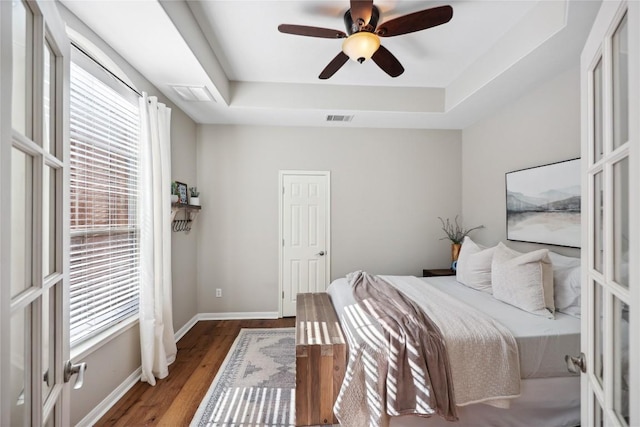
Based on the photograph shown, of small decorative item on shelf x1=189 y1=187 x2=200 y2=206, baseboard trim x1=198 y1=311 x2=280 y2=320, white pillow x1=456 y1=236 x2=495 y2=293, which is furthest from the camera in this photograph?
baseboard trim x1=198 y1=311 x2=280 y2=320

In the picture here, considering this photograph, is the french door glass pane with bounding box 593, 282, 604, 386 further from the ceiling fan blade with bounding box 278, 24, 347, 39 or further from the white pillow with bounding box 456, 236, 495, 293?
the ceiling fan blade with bounding box 278, 24, 347, 39

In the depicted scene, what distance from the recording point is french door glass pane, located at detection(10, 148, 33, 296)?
27.4 inches

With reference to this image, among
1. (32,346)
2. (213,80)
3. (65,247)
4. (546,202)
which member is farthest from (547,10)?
(32,346)

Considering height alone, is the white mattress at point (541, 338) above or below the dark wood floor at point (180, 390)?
above

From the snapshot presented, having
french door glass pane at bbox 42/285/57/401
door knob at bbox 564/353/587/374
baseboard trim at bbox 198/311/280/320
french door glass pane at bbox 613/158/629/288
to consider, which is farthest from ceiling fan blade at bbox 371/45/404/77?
baseboard trim at bbox 198/311/280/320

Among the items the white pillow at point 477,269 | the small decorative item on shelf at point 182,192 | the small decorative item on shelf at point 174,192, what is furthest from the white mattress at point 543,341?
the small decorative item on shelf at point 182,192

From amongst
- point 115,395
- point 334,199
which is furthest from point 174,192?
point 334,199

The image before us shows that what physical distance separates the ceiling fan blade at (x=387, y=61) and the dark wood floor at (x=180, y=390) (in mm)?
3047

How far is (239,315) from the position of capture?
3.87m

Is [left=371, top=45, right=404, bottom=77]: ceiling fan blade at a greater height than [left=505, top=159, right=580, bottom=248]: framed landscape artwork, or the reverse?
[left=371, top=45, right=404, bottom=77]: ceiling fan blade

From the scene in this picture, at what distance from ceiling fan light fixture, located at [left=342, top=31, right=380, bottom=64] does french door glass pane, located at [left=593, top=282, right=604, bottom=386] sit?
180 centimetres

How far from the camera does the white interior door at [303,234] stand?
154 inches

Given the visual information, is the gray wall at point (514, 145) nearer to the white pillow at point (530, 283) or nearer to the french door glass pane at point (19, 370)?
the white pillow at point (530, 283)

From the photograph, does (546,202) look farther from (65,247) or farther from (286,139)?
(65,247)
